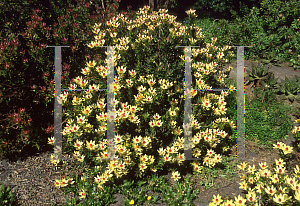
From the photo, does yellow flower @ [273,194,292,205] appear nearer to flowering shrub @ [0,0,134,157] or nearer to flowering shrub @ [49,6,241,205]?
flowering shrub @ [49,6,241,205]

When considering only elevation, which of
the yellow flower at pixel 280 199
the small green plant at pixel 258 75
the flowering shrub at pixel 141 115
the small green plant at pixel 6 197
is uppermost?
the small green plant at pixel 258 75

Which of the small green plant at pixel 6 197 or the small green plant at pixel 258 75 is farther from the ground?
the small green plant at pixel 258 75

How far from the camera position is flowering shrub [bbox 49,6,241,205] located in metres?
3.09

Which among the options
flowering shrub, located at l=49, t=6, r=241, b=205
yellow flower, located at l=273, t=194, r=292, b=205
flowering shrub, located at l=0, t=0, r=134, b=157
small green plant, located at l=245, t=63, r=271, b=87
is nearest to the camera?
yellow flower, located at l=273, t=194, r=292, b=205

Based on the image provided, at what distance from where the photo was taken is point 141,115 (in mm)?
3393

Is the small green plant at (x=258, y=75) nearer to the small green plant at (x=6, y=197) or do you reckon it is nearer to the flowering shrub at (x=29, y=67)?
the flowering shrub at (x=29, y=67)

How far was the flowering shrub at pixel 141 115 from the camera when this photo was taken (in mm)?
3094

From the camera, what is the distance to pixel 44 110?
3.87 meters

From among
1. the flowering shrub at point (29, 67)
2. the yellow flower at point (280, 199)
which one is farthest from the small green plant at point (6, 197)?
the yellow flower at point (280, 199)

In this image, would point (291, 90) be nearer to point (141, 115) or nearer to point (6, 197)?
point (141, 115)

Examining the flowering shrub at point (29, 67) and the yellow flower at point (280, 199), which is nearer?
the yellow flower at point (280, 199)

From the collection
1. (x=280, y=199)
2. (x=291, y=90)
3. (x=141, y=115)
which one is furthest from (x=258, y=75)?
(x=280, y=199)

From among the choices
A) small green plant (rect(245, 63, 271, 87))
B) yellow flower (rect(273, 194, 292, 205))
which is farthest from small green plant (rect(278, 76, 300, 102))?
yellow flower (rect(273, 194, 292, 205))

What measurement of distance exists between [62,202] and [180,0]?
8727 millimetres
